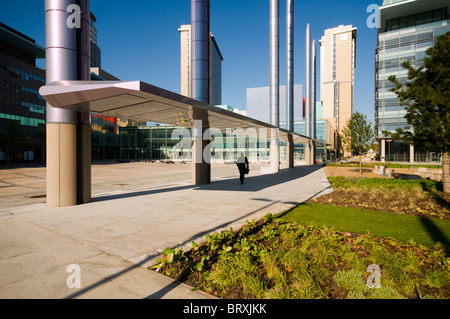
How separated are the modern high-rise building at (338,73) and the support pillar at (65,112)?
562ft

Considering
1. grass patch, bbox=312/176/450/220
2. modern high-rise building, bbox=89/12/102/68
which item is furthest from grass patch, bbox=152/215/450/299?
modern high-rise building, bbox=89/12/102/68

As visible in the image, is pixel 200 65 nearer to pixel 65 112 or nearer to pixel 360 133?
pixel 65 112

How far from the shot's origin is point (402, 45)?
2083 inches

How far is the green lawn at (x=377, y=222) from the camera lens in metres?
5.95

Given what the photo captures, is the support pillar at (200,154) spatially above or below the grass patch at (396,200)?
above

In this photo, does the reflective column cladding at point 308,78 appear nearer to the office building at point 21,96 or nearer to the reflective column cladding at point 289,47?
the reflective column cladding at point 289,47

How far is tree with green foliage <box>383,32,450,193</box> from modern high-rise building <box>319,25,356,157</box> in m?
161

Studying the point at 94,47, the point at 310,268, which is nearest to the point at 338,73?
the point at 94,47

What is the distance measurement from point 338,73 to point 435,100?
19200 centimetres

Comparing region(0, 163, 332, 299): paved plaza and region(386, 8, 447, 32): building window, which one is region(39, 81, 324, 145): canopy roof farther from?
region(386, 8, 447, 32): building window

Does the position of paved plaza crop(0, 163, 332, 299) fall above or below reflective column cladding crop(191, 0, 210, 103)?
below

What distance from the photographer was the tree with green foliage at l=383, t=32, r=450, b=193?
38.0ft

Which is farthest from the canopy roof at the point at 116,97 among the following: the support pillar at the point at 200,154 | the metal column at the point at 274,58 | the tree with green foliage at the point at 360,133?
the metal column at the point at 274,58

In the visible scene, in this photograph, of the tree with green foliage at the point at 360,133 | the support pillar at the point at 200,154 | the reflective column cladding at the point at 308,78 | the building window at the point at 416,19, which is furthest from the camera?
the building window at the point at 416,19
